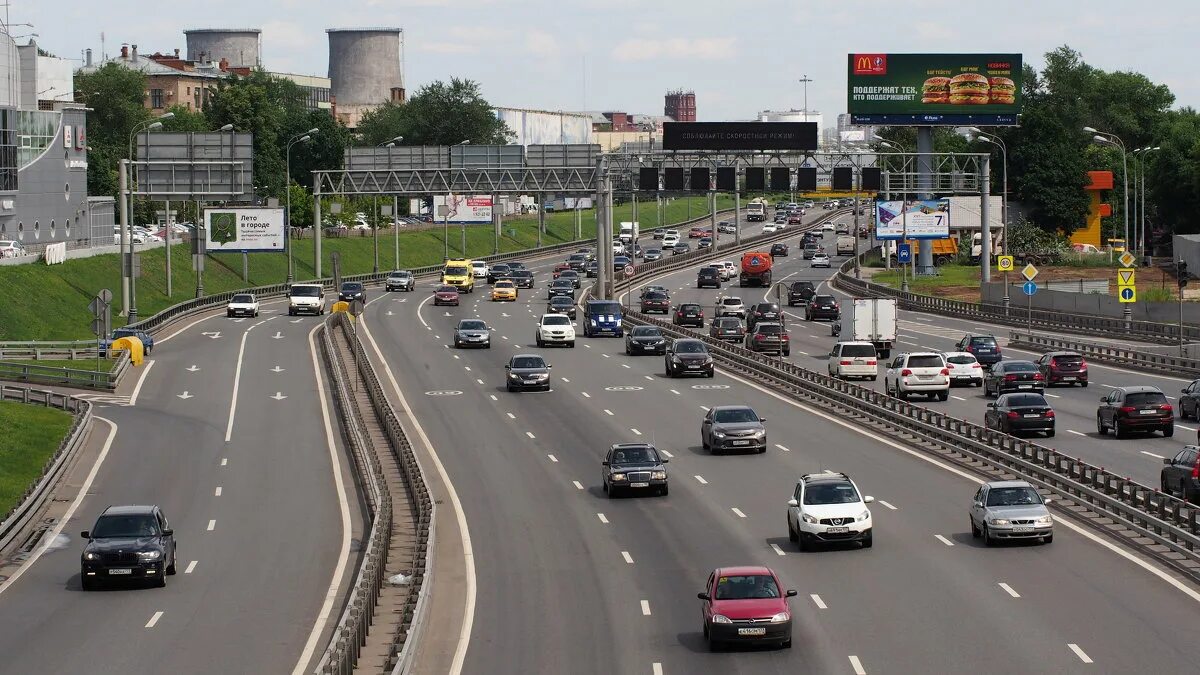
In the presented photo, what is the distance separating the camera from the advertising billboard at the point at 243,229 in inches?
4656

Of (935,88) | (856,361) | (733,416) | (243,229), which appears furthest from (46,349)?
(935,88)

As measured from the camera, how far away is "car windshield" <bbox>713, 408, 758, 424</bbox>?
166 ft

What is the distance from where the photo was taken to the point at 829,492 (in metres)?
35.4

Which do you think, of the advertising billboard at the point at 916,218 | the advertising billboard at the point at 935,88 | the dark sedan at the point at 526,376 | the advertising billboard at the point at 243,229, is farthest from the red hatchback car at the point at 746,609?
the advertising billboard at the point at 916,218

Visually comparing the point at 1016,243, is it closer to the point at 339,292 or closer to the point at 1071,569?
the point at 339,292

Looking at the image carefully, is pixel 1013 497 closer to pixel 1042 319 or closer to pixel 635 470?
pixel 635 470

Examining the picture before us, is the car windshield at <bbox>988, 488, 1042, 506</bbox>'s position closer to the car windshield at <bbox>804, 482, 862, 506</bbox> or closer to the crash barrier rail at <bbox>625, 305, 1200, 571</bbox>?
the crash barrier rail at <bbox>625, 305, 1200, 571</bbox>

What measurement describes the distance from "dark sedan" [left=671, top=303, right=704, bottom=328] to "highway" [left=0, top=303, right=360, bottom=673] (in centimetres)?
2439

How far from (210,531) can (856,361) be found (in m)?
32.8

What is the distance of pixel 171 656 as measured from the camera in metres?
28.0

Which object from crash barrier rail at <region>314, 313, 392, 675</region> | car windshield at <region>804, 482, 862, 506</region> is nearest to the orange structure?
crash barrier rail at <region>314, 313, 392, 675</region>

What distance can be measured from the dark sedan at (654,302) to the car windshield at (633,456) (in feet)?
199

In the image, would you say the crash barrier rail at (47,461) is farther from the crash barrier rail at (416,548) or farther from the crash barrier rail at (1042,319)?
the crash barrier rail at (1042,319)

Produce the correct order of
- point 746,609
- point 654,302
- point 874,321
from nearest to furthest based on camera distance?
point 746,609, point 874,321, point 654,302
